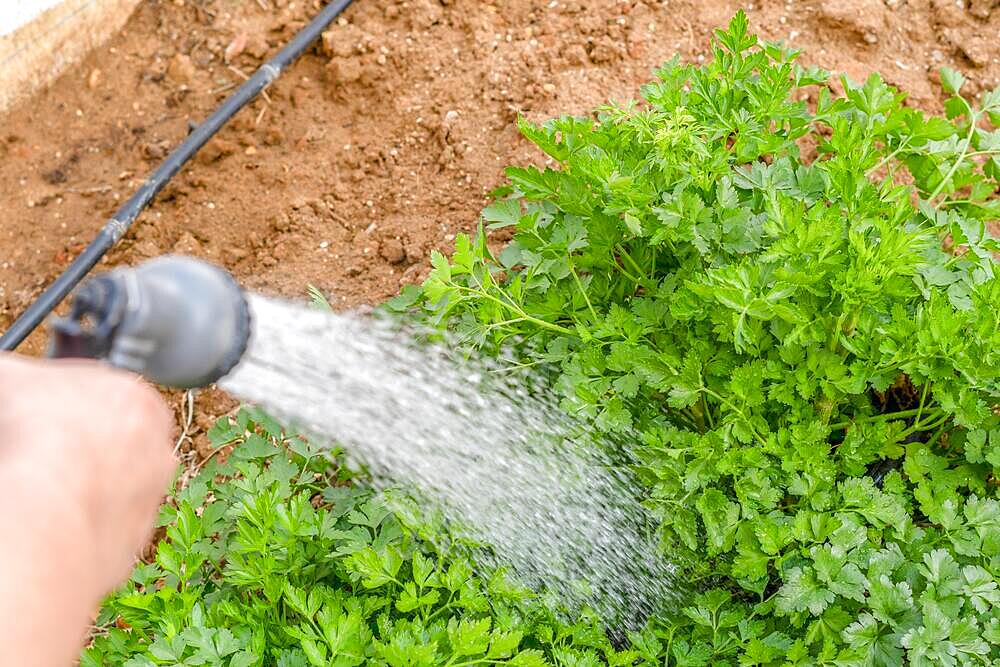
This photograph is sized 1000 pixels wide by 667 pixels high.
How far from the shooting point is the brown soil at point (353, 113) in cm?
309

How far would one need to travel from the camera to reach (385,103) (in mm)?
3393

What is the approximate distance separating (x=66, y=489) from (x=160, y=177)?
2.48 m

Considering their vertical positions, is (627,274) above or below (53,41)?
above

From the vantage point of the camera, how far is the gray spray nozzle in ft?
4.13

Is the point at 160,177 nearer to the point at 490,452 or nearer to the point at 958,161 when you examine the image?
the point at 490,452

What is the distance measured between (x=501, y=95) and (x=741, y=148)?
4.01 feet

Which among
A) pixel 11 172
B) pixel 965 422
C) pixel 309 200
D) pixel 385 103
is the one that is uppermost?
pixel 965 422

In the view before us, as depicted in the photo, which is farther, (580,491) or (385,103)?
(385,103)

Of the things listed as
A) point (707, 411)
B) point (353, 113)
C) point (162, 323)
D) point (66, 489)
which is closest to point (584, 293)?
point (707, 411)

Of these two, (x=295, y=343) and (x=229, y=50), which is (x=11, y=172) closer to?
(x=229, y=50)

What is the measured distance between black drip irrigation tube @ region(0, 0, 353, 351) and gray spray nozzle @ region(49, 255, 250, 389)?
1939mm

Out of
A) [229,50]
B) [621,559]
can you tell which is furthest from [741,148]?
[229,50]

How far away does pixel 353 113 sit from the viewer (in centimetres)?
344

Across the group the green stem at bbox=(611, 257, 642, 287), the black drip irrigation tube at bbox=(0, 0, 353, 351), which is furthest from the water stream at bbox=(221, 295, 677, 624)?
the black drip irrigation tube at bbox=(0, 0, 353, 351)
